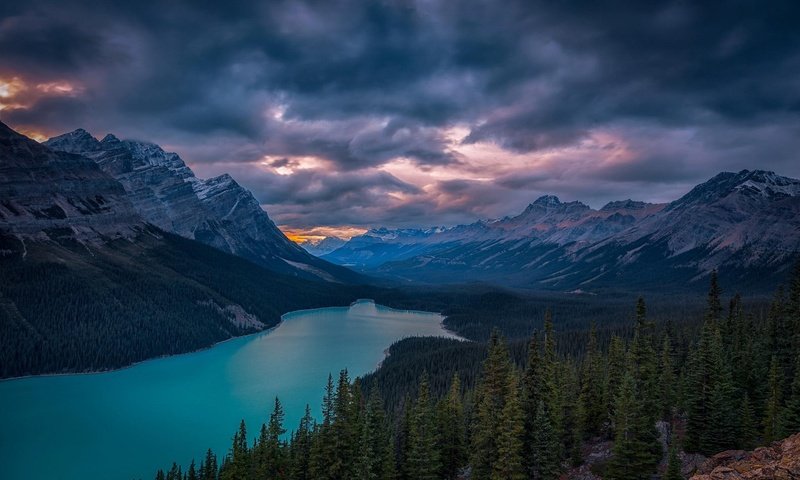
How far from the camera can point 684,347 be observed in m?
72.2

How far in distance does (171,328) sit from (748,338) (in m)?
194

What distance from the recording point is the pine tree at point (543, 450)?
3666 centimetres

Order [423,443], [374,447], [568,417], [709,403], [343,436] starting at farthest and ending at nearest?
[568,417] < [374,447] < [343,436] < [423,443] < [709,403]

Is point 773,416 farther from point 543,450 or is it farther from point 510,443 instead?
point 510,443

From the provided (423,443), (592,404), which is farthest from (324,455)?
(592,404)

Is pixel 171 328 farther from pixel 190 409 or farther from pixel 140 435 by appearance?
pixel 140 435

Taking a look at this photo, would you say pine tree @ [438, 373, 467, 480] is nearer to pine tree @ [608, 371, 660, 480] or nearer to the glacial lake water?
pine tree @ [608, 371, 660, 480]

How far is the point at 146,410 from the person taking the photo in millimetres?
114750

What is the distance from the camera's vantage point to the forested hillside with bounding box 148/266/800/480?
37.5 metres

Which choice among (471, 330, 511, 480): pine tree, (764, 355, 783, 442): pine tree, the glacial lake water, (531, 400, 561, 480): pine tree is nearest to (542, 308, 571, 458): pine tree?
(531, 400, 561, 480): pine tree

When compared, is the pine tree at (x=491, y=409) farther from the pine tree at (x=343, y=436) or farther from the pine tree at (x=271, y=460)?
the pine tree at (x=271, y=460)

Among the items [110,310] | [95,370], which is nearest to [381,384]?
[95,370]

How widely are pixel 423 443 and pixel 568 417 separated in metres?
15.8

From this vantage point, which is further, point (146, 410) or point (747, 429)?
point (146, 410)
